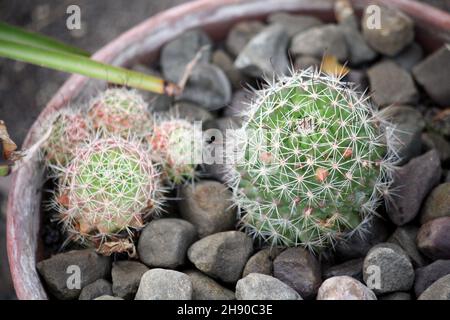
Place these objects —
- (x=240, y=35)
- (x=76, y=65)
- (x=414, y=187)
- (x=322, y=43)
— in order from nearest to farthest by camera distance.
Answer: (x=414, y=187) < (x=76, y=65) < (x=322, y=43) < (x=240, y=35)

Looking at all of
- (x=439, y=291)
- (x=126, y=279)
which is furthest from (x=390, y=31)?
(x=126, y=279)

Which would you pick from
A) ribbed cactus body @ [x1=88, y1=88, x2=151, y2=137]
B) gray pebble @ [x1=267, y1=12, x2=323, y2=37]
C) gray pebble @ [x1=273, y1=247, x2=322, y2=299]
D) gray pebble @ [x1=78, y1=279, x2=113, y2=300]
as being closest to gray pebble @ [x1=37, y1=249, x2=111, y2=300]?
gray pebble @ [x1=78, y1=279, x2=113, y2=300]

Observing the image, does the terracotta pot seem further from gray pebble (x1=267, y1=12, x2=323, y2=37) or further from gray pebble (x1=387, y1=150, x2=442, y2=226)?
gray pebble (x1=387, y1=150, x2=442, y2=226)

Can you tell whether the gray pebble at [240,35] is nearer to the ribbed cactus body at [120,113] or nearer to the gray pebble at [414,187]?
the ribbed cactus body at [120,113]

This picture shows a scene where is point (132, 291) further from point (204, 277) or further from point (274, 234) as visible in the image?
point (274, 234)

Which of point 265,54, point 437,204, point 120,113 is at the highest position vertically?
point 265,54

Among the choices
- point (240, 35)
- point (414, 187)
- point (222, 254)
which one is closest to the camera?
point (222, 254)

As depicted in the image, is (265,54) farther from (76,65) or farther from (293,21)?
(76,65)

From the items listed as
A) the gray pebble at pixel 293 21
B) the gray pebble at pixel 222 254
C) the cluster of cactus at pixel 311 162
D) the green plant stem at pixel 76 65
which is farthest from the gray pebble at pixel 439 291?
the gray pebble at pixel 293 21
